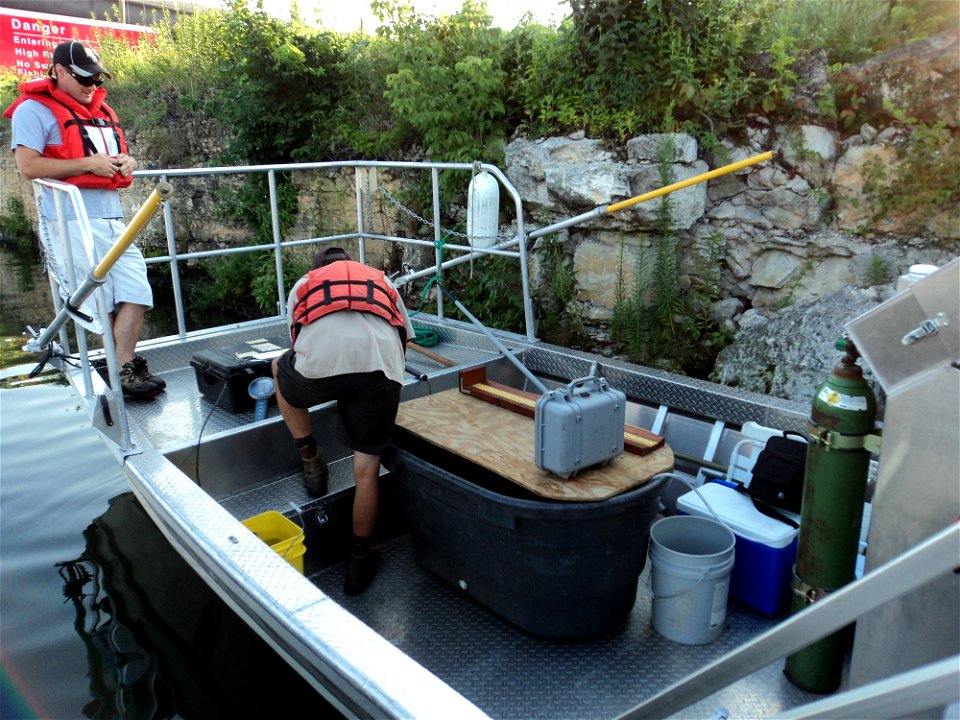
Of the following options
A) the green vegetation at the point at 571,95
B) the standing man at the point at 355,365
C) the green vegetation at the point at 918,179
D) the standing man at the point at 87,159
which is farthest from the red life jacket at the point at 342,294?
the green vegetation at the point at 918,179

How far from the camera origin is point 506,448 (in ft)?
9.07

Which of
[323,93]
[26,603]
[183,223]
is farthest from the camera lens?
[183,223]

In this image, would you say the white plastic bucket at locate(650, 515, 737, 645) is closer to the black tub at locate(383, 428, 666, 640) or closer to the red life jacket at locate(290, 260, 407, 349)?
the black tub at locate(383, 428, 666, 640)

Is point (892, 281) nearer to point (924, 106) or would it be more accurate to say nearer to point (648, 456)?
point (924, 106)

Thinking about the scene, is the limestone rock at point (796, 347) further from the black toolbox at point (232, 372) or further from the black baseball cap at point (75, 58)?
the black baseball cap at point (75, 58)

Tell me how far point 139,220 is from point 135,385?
1799mm

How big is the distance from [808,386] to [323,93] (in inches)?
270

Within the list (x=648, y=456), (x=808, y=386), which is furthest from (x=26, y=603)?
(x=808, y=386)

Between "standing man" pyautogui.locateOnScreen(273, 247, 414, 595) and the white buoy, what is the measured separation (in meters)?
1.25

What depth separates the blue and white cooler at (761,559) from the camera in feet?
8.81

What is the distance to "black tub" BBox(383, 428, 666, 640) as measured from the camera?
240 centimetres

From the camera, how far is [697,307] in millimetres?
5324

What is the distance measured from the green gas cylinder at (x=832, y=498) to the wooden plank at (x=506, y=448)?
0.51 metres

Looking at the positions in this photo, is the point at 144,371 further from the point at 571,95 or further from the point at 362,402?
the point at 571,95
